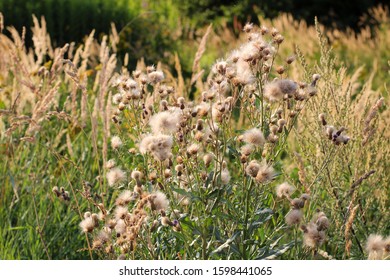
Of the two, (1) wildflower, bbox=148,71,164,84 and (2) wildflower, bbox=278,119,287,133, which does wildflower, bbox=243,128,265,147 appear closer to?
(2) wildflower, bbox=278,119,287,133

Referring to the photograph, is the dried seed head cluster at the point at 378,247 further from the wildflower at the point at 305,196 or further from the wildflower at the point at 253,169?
the wildflower at the point at 253,169

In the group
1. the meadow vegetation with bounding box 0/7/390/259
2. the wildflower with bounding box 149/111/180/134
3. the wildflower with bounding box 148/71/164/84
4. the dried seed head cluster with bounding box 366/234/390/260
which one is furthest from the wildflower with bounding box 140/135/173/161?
the dried seed head cluster with bounding box 366/234/390/260

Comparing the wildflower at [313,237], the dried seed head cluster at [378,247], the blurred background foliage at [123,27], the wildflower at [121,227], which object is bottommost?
the blurred background foliage at [123,27]

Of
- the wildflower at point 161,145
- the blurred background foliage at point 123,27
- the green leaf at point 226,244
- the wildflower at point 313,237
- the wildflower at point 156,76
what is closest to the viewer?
the wildflower at point 161,145

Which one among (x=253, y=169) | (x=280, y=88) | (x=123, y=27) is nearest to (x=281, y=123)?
(x=280, y=88)

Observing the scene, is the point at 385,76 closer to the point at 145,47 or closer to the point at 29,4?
the point at 145,47

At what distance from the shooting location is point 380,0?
46.9 ft

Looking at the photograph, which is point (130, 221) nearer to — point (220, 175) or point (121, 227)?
point (121, 227)

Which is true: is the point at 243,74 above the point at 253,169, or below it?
above

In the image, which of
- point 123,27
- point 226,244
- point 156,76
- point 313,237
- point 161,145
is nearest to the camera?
point 161,145

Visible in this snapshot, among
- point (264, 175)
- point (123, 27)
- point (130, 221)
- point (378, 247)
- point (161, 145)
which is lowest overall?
point (123, 27)

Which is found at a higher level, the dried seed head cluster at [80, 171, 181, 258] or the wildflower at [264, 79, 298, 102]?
the wildflower at [264, 79, 298, 102]

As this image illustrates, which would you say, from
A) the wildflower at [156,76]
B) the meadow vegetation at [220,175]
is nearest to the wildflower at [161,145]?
the meadow vegetation at [220,175]
